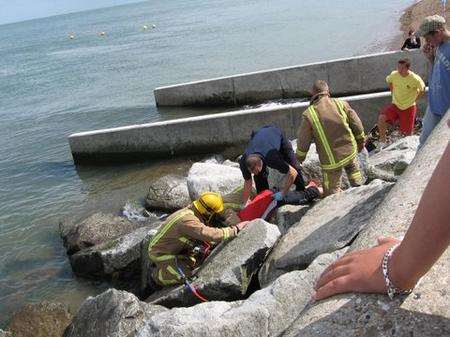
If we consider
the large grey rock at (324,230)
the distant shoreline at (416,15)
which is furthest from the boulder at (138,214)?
the distant shoreline at (416,15)

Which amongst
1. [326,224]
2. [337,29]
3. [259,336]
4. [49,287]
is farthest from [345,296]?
[337,29]

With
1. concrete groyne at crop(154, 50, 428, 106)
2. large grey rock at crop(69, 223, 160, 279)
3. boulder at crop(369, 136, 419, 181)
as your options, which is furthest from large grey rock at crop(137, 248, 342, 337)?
concrete groyne at crop(154, 50, 428, 106)

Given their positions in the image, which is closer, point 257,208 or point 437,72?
point 437,72

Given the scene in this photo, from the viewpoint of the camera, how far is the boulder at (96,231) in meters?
9.74

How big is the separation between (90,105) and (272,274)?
19.7 meters

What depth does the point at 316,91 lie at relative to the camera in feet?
22.9

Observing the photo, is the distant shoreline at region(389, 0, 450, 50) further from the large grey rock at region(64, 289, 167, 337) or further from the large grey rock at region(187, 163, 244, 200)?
the large grey rock at region(64, 289, 167, 337)

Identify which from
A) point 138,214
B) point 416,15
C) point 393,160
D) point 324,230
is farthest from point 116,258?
point 416,15

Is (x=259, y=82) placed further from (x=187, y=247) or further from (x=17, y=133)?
(x=187, y=247)

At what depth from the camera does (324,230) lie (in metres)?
5.27

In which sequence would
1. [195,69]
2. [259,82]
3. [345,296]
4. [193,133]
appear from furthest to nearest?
1. [195,69]
2. [259,82]
3. [193,133]
4. [345,296]

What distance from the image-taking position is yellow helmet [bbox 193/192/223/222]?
6.80 metres

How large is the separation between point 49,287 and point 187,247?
343 centimetres

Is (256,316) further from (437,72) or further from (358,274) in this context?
(437,72)
